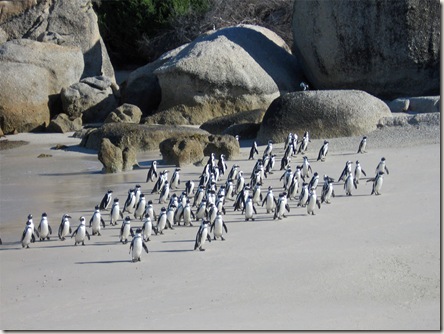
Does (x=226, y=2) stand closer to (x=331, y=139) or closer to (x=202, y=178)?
(x=331, y=139)

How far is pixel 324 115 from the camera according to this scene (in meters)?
18.4

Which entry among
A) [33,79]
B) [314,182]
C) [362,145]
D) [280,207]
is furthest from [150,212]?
[33,79]

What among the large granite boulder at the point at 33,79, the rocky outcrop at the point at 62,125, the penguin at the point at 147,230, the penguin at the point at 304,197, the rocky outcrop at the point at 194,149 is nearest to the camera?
the penguin at the point at 147,230

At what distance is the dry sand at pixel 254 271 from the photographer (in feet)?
28.1

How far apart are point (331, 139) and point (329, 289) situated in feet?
29.6

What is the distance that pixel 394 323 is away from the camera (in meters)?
8.16

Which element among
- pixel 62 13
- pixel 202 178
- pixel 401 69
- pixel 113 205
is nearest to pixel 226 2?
pixel 62 13

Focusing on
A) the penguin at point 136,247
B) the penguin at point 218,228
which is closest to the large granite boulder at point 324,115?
the penguin at point 218,228

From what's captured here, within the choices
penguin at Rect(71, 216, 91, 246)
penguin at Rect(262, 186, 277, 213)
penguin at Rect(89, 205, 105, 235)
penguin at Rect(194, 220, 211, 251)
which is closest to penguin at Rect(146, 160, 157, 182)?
penguin at Rect(262, 186, 277, 213)

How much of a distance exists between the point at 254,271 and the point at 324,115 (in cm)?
882

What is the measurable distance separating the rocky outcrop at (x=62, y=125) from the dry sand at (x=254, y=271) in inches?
326

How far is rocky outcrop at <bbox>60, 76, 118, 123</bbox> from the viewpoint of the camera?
2453 centimetres

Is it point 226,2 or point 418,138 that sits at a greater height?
point 418,138

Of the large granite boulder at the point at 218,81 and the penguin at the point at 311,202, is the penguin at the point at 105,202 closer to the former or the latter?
the penguin at the point at 311,202
